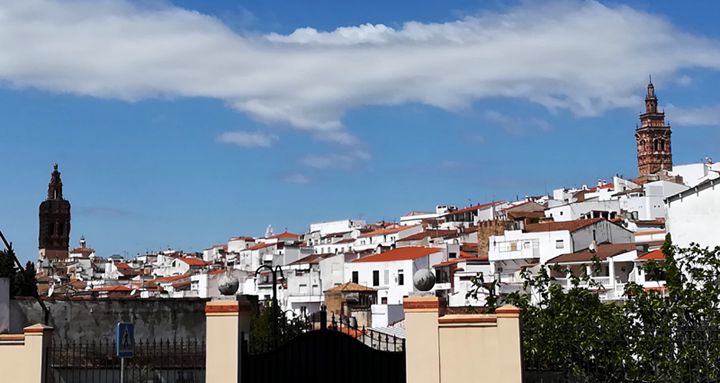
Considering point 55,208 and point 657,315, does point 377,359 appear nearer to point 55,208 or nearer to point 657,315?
point 657,315

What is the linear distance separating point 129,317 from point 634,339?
1331 centimetres

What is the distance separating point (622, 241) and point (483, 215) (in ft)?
107

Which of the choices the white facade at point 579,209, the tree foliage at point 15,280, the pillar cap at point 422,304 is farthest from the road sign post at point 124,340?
the white facade at point 579,209

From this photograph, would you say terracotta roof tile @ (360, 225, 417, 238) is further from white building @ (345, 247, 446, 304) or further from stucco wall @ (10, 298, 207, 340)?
stucco wall @ (10, 298, 207, 340)

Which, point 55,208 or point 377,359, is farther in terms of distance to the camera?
point 55,208

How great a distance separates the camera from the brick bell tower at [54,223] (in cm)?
12200

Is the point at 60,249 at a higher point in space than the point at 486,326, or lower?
higher

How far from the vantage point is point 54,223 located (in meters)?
123

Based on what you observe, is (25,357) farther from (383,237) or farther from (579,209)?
(383,237)

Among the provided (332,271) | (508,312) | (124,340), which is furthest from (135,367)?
(332,271)

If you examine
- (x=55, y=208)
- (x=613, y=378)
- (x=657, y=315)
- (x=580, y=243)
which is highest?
(x=55, y=208)

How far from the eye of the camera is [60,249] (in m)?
124

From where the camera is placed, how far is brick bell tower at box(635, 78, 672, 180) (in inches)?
5320

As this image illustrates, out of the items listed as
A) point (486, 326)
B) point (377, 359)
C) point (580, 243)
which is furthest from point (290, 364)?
point (580, 243)
